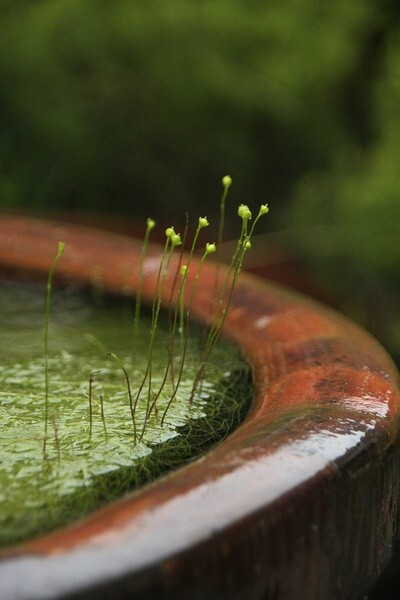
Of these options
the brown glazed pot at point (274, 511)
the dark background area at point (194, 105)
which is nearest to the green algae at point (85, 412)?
the brown glazed pot at point (274, 511)

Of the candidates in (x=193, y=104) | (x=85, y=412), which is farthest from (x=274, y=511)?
(x=193, y=104)

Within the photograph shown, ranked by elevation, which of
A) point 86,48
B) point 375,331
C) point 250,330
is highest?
point 86,48

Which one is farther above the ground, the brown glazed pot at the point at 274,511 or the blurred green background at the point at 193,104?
the blurred green background at the point at 193,104

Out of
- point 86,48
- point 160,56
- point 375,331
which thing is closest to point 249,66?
point 160,56

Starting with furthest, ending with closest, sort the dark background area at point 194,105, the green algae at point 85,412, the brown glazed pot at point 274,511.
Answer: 1. the dark background area at point 194,105
2. the green algae at point 85,412
3. the brown glazed pot at point 274,511

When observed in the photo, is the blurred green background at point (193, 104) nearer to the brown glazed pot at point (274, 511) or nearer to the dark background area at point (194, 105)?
the dark background area at point (194, 105)

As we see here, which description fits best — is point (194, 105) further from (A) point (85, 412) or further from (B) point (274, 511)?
(B) point (274, 511)

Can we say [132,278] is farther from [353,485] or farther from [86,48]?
[86,48]

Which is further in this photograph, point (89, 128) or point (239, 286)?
point (89, 128)
